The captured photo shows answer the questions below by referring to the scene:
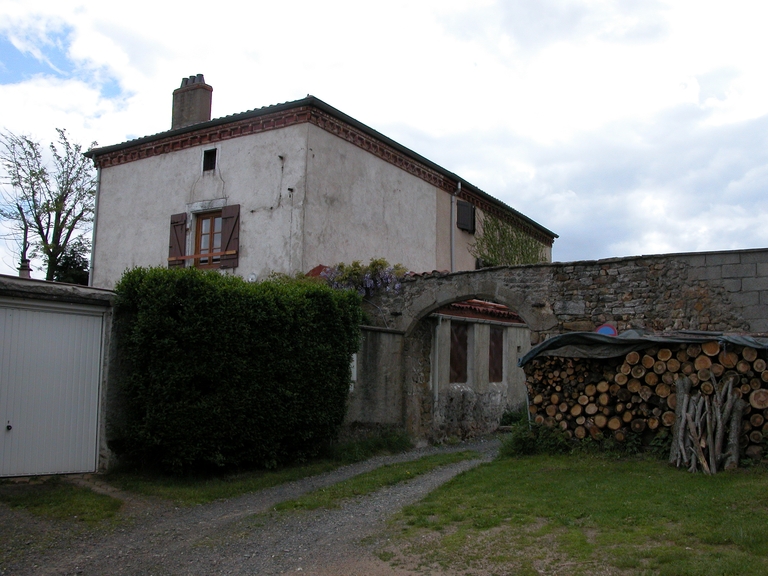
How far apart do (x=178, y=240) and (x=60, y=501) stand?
29.3 ft

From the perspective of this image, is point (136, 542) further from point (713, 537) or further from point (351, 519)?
point (713, 537)

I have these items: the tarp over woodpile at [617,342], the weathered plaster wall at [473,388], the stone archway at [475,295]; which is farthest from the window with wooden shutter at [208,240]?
the tarp over woodpile at [617,342]

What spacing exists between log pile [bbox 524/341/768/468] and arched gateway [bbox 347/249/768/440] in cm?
136

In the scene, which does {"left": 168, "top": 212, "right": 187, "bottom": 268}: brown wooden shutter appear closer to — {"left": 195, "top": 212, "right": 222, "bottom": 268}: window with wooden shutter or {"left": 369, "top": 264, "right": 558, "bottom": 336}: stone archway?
{"left": 195, "top": 212, "right": 222, "bottom": 268}: window with wooden shutter

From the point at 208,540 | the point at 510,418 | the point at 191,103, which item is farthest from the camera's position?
the point at 510,418

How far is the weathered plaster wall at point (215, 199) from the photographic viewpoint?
47.6ft

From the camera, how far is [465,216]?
19.3m

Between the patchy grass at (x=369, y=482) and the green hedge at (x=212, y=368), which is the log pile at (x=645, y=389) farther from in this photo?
the green hedge at (x=212, y=368)

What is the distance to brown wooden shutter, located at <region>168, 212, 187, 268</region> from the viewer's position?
1587 cm

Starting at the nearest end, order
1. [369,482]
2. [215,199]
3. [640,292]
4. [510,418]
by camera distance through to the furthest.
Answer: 1. [369,482]
2. [640,292]
3. [215,199]
4. [510,418]

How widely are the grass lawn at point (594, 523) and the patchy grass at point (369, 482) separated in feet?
3.45

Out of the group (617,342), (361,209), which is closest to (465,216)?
(361,209)

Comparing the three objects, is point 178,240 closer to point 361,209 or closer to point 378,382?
point 361,209

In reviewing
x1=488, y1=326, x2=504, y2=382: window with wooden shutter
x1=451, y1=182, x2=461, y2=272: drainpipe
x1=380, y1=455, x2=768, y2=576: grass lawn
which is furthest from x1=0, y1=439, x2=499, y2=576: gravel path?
x1=451, y1=182, x2=461, y2=272: drainpipe
